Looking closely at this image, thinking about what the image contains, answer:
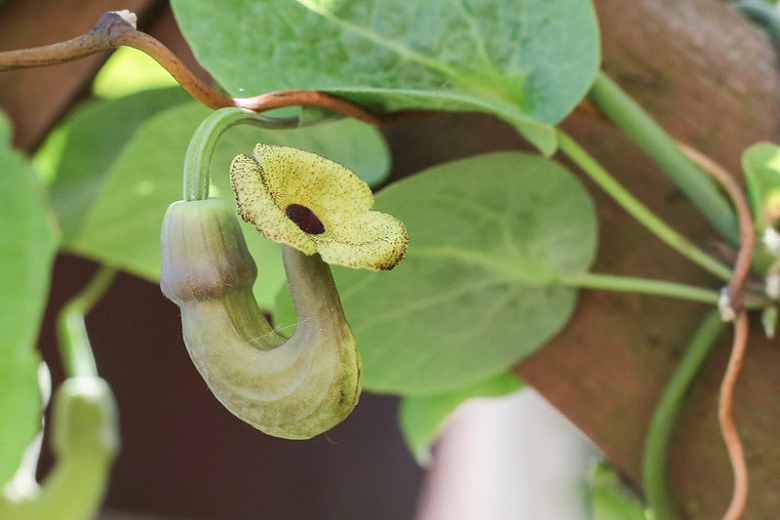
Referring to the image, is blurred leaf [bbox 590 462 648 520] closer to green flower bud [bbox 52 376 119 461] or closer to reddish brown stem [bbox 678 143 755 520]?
reddish brown stem [bbox 678 143 755 520]

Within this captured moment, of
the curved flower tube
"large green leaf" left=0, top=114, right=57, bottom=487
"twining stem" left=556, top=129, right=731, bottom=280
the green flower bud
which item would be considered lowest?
the green flower bud

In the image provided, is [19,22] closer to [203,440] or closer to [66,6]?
[66,6]

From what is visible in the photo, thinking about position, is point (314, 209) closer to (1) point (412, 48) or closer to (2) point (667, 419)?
(1) point (412, 48)

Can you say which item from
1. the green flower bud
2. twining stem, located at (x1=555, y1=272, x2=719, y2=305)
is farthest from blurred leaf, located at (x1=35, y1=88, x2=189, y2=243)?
twining stem, located at (x1=555, y1=272, x2=719, y2=305)

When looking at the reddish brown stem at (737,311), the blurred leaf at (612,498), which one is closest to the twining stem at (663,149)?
the reddish brown stem at (737,311)

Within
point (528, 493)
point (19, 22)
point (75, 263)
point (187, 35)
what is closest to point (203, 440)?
point (75, 263)
